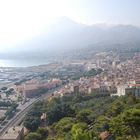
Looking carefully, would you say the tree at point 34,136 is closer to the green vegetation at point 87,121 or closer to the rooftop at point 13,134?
the green vegetation at point 87,121

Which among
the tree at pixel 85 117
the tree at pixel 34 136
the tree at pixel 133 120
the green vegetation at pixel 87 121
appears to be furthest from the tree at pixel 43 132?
the tree at pixel 133 120

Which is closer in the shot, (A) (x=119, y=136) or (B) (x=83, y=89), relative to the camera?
(A) (x=119, y=136)

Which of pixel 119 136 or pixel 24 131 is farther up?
pixel 119 136

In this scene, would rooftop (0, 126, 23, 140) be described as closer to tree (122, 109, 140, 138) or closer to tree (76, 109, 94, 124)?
tree (76, 109, 94, 124)

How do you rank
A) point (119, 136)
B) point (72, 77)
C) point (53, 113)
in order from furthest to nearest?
point (72, 77), point (53, 113), point (119, 136)

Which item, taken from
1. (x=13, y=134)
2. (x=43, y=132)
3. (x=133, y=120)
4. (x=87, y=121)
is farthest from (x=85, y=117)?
(x=133, y=120)

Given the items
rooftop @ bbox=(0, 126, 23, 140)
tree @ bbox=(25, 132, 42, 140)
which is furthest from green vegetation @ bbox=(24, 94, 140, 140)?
rooftop @ bbox=(0, 126, 23, 140)

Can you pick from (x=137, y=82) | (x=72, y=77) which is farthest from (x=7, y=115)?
(x=72, y=77)

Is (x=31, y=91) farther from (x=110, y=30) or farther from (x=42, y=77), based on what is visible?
(x=110, y=30)

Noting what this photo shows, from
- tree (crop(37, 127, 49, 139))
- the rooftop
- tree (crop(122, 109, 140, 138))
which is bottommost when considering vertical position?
the rooftop
